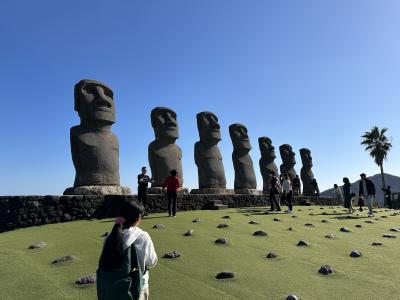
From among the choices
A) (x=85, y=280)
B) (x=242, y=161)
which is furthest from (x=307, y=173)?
(x=85, y=280)

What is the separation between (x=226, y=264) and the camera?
7.09 meters

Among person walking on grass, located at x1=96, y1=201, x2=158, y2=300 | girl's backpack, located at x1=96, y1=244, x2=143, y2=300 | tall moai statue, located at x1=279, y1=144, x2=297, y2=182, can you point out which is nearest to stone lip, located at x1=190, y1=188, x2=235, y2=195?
tall moai statue, located at x1=279, y1=144, x2=297, y2=182

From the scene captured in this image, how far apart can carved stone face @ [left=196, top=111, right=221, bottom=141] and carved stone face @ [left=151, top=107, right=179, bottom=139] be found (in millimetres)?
2909

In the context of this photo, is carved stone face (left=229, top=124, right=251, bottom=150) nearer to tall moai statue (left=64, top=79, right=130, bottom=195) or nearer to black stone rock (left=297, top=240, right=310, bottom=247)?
tall moai statue (left=64, top=79, right=130, bottom=195)

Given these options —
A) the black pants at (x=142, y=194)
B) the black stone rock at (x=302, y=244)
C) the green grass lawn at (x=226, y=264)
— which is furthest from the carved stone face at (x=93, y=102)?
the black stone rock at (x=302, y=244)

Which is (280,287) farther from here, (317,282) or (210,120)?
(210,120)

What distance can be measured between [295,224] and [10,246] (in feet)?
25.2

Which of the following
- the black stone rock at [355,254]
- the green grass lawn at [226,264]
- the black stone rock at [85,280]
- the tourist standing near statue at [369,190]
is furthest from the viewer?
the tourist standing near statue at [369,190]

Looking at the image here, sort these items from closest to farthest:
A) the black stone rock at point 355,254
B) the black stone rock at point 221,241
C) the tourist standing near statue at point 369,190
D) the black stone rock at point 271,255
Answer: the black stone rock at point 271,255 → the black stone rock at point 355,254 → the black stone rock at point 221,241 → the tourist standing near statue at point 369,190

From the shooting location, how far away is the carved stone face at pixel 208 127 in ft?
73.7

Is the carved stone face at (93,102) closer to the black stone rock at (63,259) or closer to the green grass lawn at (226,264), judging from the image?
the green grass lawn at (226,264)

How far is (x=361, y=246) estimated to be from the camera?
9.02 metres

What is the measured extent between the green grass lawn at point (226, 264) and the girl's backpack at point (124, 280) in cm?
207

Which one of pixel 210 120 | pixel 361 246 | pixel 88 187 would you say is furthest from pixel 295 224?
pixel 210 120
